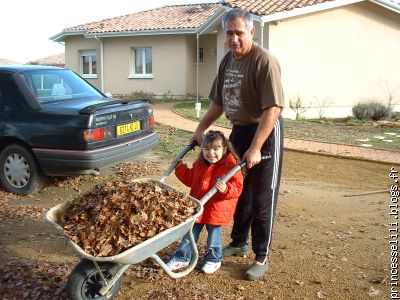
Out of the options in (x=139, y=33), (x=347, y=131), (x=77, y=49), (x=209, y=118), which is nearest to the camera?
(x=209, y=118)

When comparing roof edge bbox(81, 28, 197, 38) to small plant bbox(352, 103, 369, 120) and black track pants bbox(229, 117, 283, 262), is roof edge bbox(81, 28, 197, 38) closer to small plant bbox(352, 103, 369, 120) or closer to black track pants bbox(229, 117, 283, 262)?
small plant bbox(352, 103, 369, 120)

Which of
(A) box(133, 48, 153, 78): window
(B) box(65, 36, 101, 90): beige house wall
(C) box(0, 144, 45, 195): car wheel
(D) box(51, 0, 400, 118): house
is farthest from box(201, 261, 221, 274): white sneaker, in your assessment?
(B) box(65, 36, 101, 90): beige house wall

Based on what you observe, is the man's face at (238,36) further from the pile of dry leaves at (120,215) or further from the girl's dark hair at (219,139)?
the pile of dry leaves at (120,215)

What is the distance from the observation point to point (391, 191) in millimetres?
6359

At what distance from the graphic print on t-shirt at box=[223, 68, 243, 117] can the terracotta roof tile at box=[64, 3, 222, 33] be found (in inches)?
661

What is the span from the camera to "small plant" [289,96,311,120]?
1445cm

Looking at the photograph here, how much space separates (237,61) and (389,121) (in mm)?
11992

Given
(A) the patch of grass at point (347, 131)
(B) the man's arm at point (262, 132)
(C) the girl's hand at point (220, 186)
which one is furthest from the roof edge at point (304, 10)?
(C) the girl's hand at point (220, 186)

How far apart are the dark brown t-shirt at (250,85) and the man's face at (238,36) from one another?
9cm

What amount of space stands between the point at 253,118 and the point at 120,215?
1.41 m

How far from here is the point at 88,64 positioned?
23859 mm

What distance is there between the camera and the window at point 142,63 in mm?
21781

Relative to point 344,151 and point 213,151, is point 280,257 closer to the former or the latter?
point 213,151

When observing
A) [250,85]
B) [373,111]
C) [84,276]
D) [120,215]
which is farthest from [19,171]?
[373,111]
